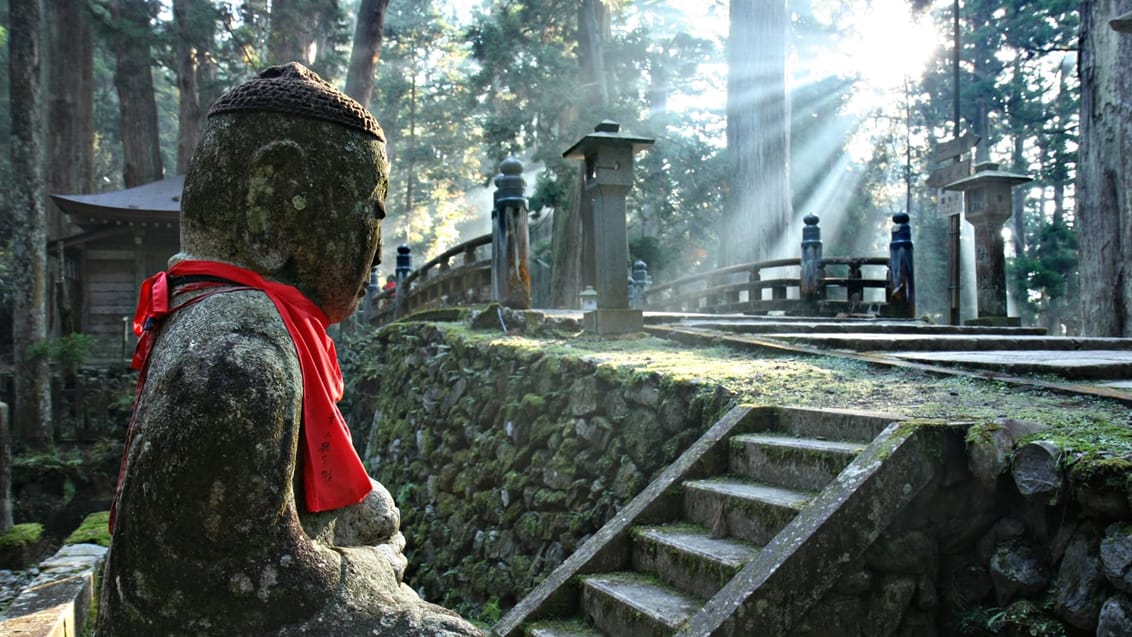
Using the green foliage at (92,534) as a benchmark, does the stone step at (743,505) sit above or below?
above

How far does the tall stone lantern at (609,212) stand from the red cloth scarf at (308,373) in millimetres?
5101

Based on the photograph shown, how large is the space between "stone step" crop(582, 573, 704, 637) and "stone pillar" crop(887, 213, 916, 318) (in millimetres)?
8708

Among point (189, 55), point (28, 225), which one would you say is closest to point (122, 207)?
point (28, 225)

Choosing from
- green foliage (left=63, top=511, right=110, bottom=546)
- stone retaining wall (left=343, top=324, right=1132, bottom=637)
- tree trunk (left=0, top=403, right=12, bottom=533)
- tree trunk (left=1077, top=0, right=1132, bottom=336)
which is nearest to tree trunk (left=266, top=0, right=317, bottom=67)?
stone retaining wall (left=343, top=324, right=1132, bottom=637)

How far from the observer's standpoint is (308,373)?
7.25ft

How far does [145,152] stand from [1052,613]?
21603 millimetres

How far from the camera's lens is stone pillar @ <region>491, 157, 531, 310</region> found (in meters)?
9.07

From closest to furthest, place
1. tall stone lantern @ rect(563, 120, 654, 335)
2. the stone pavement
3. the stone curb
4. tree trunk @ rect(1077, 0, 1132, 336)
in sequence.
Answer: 1. the stone curb
2. the stone pavement
3. tall stone lantern @ rect(563, 120, 654, 335)
4. tree trunk @ rect(1077, 0, 1132, 336)

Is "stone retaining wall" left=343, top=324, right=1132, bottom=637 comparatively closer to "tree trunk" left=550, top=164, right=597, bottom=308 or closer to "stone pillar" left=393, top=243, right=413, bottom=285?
"stone pillar" left=393, top=243, right=413, bottom=285

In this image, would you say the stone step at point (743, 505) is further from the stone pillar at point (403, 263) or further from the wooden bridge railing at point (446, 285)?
the stone pillar at point (403, 263)

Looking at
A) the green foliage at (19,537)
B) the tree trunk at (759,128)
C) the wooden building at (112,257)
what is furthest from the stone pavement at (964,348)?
the wooden building at (112,257)

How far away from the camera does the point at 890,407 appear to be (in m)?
4.00

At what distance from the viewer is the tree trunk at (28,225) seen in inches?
505

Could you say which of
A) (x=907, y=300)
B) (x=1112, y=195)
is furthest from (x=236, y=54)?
(x=1112, y=195)
